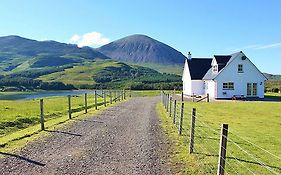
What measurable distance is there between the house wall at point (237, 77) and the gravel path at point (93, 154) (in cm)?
3869

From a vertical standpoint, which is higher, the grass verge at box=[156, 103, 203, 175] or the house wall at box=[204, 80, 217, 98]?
the house wall at box=[204, 80, 217, 98]

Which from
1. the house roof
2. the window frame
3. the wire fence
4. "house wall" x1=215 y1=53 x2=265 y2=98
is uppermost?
the house roof

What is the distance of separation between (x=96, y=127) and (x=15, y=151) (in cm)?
681

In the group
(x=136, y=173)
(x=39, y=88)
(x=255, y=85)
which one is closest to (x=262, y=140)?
(x=136, y=173)

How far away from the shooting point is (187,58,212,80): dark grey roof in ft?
210

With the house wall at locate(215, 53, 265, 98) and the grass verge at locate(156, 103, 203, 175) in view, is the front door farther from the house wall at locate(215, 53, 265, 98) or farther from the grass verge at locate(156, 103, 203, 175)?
the grass verge at locate(156, 103, 203, 175)

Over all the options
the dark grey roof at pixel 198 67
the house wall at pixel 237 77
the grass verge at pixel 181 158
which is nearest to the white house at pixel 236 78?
the house wall at pixel 237 77

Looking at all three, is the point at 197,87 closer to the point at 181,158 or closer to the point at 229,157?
the point at 229,157

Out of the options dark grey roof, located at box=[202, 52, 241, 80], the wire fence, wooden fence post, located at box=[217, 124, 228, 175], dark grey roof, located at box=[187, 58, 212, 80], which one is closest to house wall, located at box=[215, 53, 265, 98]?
A: dark grey roof, located at box=[202, 52, 241, 80]

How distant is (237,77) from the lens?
53875 mm

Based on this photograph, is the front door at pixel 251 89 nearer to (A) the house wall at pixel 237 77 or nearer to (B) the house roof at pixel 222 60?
(A) the house wall at pixel 237 77

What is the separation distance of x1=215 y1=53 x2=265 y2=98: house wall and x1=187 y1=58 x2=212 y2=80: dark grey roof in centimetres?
989

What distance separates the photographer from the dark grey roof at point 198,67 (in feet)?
210

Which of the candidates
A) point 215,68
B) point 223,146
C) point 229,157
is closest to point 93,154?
point 229,157
